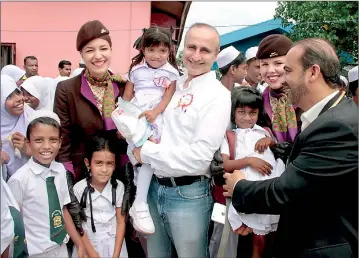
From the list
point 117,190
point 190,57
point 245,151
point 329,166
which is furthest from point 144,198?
point 329,166

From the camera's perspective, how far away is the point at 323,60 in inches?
93.7

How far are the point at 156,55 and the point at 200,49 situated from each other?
494 mm

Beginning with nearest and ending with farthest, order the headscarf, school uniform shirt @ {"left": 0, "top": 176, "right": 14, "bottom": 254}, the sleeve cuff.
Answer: school uniform shirt @ {"left": 0, "top": 176, "right": 14, "bottom": 254} < the sleeve cuff < the headscarf

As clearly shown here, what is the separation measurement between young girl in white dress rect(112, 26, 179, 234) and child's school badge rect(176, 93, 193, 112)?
194 millimetres

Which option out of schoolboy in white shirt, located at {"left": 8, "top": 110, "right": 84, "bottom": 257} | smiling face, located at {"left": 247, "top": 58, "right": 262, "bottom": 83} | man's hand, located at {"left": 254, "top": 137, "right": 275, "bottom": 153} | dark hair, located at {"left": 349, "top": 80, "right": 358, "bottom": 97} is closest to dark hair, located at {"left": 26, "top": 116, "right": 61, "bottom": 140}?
schoolboy in white shirt, located at {"left": 8, "top": 110, "right": 84, "bottom": 257}

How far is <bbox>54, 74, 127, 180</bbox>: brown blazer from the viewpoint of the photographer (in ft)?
10.5

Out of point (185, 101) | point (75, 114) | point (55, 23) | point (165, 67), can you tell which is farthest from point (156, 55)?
point (55, 23)

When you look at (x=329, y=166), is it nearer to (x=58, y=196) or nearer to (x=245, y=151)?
(x=245, y=151)

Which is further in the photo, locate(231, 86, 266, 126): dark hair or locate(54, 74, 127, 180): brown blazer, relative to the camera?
locate(54, 74, 127, 180): brown blazer

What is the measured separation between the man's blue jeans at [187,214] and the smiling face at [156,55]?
88 centimetres

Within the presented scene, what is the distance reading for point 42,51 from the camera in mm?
11336

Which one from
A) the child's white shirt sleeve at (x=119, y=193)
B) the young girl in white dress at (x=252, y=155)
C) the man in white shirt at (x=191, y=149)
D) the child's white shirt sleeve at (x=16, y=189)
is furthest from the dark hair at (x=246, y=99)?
the child's white shirt sleeve at (x=16, y=189)

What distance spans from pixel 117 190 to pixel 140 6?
27.5ft

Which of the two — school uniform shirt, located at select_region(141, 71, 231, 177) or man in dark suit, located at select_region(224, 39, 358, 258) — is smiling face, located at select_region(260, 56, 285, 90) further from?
man in dark suit, located at select_region(224, 39, 358, 258)
